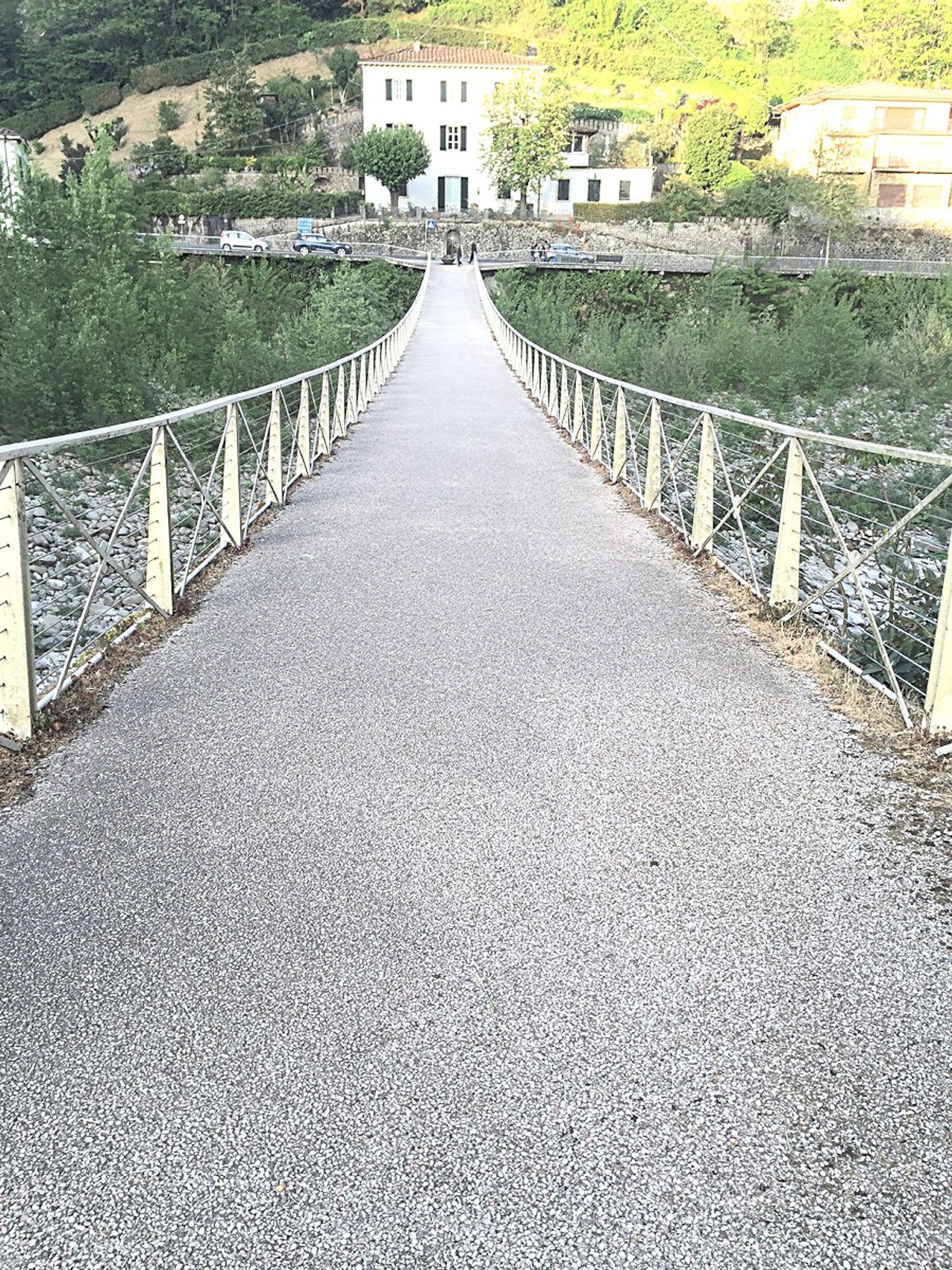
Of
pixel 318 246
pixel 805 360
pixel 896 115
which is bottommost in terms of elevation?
pixel 805 360

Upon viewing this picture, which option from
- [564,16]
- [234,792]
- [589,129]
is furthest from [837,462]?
[564,16]

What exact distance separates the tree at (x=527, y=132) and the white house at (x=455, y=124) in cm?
479

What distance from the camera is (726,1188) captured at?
223cm

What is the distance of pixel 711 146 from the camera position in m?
73.6

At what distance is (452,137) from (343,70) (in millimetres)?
27587

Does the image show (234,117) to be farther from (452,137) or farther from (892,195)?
(892,195)

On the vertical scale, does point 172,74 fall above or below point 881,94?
above

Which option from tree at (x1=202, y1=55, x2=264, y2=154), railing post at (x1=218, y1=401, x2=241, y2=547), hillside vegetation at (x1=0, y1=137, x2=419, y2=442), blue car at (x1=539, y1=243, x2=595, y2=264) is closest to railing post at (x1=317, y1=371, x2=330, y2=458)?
hillside vegetation at (x1=0, y1=137, x2=419, y2=442)

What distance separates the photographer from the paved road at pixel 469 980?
7.14ft

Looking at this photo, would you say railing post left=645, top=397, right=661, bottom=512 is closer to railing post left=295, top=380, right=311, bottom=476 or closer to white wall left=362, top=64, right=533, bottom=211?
railing post left=295, top=380, right=311, bottom=476

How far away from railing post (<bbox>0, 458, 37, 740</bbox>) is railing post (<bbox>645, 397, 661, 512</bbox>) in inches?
250

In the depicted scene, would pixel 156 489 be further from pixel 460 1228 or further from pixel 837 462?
pixel 837 462

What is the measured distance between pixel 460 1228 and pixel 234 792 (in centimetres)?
225

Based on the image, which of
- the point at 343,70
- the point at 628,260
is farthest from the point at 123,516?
the point at 343,70
